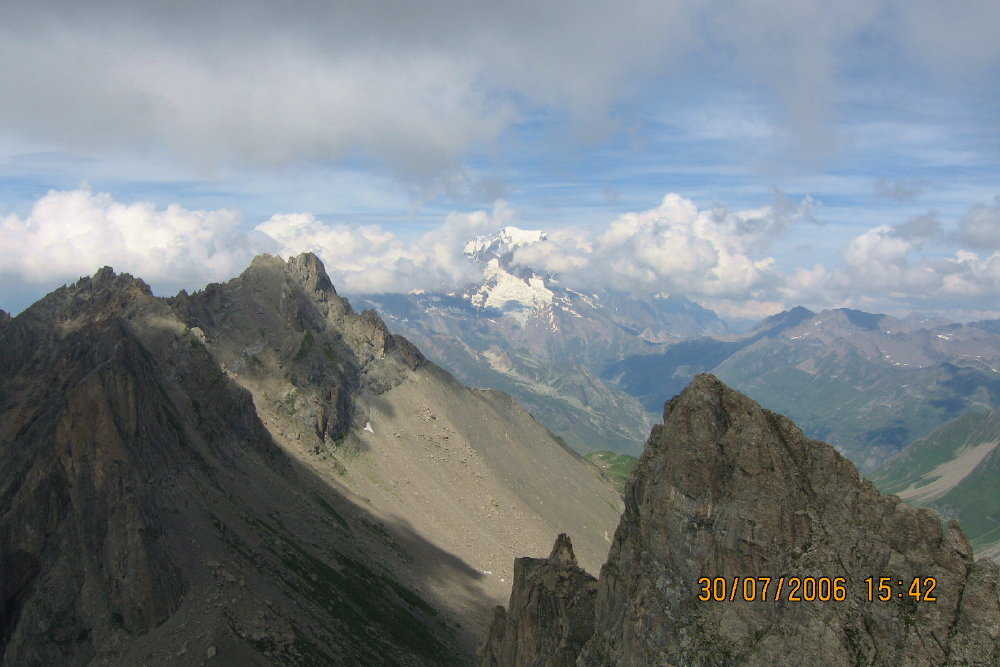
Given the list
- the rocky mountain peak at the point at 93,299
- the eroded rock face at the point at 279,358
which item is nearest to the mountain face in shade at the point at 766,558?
the eroded rock face at the point at 279,358

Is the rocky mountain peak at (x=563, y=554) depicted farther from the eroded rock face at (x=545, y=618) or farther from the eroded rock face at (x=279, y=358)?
the eroded rock face at (x=279, y=358)

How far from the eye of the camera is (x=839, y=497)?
41406 mm

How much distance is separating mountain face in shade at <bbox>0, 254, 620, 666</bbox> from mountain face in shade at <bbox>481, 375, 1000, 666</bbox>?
3946 centimetres

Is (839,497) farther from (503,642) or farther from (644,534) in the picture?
(503,642)

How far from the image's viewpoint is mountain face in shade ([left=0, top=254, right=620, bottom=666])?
214 ft

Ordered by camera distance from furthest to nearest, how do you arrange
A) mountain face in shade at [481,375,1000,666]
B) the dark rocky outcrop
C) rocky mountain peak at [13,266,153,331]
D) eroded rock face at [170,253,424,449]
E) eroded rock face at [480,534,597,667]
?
eroded rock face at [170,253,424,449], rocky mountain peak at [13,266,153,331], the dark rocky outcrop, eroded rock face at [480,534,597,667], mountain face in shade at [481,375,1000,666]

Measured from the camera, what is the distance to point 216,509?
8375cm

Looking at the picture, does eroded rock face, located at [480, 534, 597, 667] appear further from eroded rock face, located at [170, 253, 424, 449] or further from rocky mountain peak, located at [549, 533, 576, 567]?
eroded rock face, located at [170, 253, 424, 449]

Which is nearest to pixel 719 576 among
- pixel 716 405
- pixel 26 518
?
pixel 716 405

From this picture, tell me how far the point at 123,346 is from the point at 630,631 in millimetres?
74121

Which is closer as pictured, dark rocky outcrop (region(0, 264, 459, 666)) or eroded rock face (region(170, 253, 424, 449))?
dark rocky outcrop (region(0, 264, 459, 666))

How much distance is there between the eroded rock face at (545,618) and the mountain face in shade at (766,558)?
370cm
